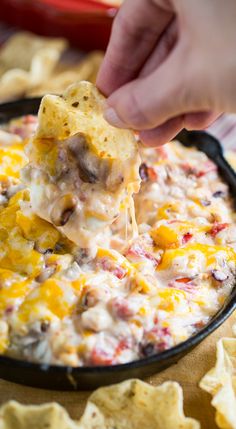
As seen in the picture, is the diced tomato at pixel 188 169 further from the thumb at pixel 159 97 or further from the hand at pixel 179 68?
the thumb at pixel 159 97

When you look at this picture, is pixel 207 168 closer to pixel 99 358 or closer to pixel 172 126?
pixel 172 126

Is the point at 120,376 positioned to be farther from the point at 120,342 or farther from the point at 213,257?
the point at 213,257

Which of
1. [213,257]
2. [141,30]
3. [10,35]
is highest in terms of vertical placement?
[141,30]

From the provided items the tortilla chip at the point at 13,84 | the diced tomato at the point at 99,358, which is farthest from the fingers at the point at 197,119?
the tortilla chip at the point at 13,84

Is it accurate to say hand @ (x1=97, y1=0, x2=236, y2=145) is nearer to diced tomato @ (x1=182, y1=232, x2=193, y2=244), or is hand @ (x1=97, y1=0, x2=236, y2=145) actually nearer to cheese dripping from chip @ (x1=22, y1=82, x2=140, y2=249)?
cheese dripping from chip @ (x1=22, y1=82, x2=140, y2=249)

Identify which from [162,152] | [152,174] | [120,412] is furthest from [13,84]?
[120,412]

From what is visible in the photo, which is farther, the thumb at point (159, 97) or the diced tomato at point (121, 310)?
the diced tomato at point (121, 310)

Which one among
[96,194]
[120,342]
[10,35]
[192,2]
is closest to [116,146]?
[96,194]
